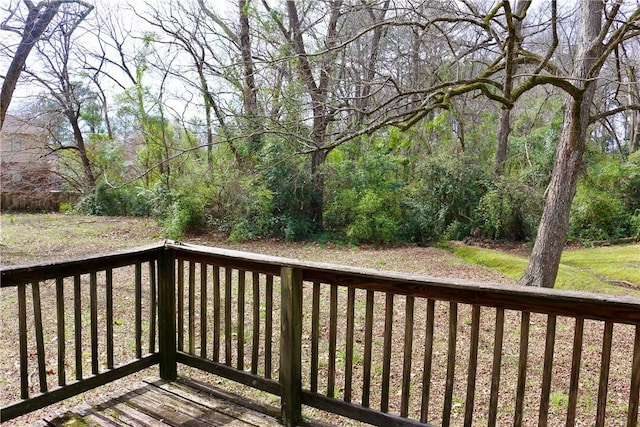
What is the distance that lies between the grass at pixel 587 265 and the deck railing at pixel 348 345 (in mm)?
1756

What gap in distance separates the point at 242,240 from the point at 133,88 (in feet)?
16.7

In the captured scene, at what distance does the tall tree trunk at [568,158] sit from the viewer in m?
5.27

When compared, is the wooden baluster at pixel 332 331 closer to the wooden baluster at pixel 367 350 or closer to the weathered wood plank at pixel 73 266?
the wooden baluster at pixel 367 350

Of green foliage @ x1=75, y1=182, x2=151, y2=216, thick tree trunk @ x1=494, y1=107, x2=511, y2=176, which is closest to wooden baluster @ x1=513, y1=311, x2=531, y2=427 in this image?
thick tree trunk @ x1=494, y1=107, x2=511, y2=176

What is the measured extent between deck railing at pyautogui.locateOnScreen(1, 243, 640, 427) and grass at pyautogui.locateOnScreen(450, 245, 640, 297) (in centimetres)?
176

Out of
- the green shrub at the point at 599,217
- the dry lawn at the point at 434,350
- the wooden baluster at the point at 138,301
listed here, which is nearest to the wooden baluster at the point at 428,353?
the dry lawn at the point at 434,350

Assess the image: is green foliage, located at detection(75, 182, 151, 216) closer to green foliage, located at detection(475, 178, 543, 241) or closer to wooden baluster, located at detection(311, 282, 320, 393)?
green foliage, located at detection(475, 178, 543, 241)

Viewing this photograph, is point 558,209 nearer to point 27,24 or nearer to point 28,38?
point 27,24

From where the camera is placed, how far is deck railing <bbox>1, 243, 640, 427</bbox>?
1.79 meters

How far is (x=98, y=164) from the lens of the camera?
1407cm

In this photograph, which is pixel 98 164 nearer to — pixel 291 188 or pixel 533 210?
pixel 291 188

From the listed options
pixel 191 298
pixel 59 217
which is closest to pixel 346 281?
pixel 191 298

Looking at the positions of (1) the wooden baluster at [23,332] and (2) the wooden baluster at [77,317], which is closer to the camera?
(1) the wooden baluster at [23,332]

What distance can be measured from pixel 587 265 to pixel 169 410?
807 cm
